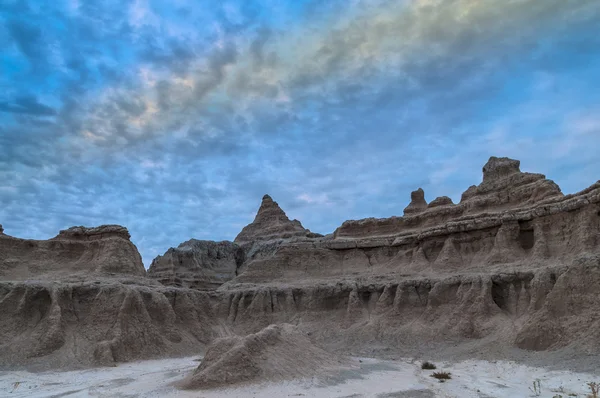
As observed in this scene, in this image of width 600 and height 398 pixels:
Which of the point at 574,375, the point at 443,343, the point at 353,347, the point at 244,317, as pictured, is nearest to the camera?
the point at 574,375

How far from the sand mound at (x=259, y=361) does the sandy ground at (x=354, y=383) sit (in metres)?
0.76

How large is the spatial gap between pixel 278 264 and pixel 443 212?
2038cm

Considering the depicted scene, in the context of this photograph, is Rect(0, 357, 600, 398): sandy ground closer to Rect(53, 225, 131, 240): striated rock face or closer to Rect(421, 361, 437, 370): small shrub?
Rect(421, 361, 437, 370): small shrub

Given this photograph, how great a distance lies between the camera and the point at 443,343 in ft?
108

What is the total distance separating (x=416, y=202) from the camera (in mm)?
61750

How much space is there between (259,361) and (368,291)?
75.1 ft

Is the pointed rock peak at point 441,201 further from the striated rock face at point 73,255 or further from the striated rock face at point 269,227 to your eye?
the striated rock face at point 73,255

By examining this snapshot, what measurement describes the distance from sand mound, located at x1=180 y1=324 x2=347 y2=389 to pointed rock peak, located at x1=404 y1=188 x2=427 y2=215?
3733 cm

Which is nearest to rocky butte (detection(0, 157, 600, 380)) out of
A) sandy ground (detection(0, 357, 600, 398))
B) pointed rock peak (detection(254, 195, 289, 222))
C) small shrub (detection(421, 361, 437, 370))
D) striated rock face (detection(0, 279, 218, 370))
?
striated rock face (detection(0, 279, 218, 370))

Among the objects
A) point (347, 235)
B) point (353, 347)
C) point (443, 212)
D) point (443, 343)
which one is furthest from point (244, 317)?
point (443, 212)

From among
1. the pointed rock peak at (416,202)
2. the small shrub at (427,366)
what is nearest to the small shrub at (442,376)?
the small shrub at (427,366)

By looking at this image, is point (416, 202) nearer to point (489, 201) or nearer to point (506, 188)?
point (489, 201)

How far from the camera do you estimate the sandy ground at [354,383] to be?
1945 centimetres

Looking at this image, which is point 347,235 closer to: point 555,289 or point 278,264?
point 278,264
